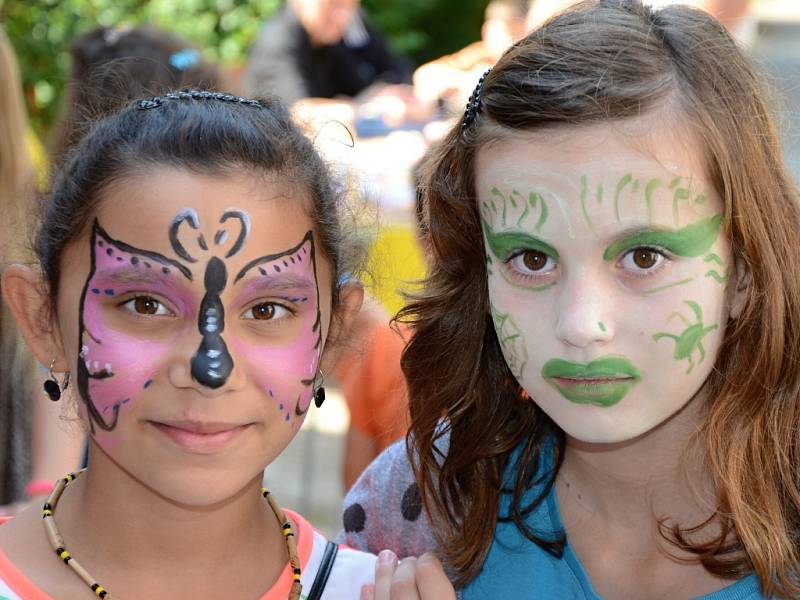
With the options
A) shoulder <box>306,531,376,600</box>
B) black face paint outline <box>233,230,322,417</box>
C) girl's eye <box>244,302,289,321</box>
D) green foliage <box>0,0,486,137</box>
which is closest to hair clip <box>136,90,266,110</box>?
black face paint outline <box>233,230,322,417</box>

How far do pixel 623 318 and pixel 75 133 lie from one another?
1.09m

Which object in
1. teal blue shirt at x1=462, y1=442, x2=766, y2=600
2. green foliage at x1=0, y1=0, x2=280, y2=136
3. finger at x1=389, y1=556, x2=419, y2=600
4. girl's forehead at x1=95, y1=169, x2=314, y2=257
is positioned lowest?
teal blue shirt at x1=462, y1=442, x2=766, y2=600

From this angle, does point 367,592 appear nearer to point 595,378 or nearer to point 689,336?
point 595,378

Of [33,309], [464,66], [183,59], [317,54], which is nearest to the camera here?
[33,309]

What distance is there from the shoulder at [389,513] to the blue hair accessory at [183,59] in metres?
1.72

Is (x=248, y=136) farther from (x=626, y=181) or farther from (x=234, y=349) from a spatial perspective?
(x=626, y=181)

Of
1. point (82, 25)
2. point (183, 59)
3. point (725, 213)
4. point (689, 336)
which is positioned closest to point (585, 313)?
point (689, 336)

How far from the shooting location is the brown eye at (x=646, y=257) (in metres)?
1.81

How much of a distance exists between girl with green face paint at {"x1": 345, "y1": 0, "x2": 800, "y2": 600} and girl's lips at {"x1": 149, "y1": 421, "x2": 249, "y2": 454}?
0.48 metres

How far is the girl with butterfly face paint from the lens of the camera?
1811mm

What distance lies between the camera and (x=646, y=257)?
181cm

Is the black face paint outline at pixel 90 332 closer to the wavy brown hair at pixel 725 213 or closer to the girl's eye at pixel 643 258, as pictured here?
the wavy brown hair at pixel 725 213

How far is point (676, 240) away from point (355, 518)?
891mm

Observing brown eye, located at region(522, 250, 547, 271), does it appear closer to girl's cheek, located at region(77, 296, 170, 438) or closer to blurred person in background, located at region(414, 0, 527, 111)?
girl's cheek, located at region(77, 296, 170, 438)
